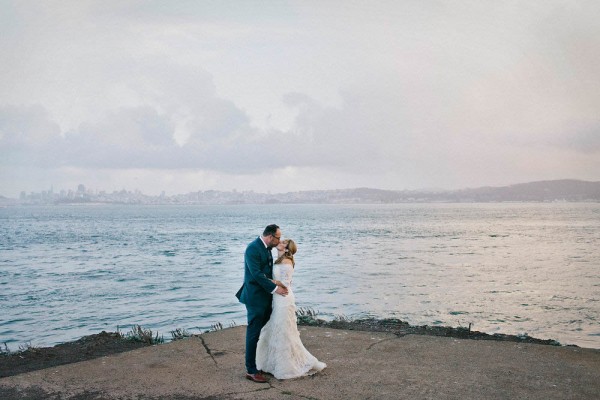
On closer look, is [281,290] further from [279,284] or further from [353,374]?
[353,374]

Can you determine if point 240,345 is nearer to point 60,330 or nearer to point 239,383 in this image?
point 239,383

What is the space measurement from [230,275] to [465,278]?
40.8 feet

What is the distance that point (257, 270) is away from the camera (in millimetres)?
6504

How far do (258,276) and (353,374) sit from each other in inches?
72.4

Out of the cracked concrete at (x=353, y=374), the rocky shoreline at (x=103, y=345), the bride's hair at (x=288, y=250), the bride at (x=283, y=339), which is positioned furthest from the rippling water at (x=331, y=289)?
the bride's hair at (x=288, y=250)

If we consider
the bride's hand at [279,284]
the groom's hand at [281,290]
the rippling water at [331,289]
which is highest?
the bride's hand at [279,284]

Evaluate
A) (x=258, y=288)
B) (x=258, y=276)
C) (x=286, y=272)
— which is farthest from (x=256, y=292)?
(x=286, y=272)

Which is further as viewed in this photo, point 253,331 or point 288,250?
point 253,331

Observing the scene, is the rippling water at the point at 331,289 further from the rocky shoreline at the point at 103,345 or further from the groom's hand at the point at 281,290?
the groom's hand at the point at 281,290

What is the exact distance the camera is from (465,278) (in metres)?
25.9

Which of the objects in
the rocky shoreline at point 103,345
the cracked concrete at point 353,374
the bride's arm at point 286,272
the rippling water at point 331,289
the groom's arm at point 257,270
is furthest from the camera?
the rippling water at point 331,289

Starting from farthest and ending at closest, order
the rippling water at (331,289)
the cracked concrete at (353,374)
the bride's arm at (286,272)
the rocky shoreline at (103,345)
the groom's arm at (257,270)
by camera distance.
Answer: the rippling water at (331,289), the rocky shoreline at (103,345), the bride's arm at (286,272), the groom's arm at (257,270), the cracked concrete at (353,374)

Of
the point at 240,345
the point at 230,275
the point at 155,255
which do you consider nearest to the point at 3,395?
the point at 240,345

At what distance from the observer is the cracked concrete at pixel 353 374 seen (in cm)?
620
